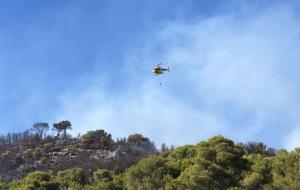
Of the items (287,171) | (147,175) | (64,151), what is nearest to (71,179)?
(147,175)

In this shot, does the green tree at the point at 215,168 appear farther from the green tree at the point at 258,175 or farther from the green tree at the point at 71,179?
the green tree at the point at 71,179

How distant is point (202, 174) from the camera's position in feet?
135

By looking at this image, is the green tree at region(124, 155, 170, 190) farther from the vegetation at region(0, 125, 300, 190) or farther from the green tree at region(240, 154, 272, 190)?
the green tree at region(240, 154, 272, 190)

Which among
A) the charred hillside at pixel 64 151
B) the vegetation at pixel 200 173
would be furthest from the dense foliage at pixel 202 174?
the charred hillside at pixel 64 151

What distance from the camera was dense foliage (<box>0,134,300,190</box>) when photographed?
4069 centimetres

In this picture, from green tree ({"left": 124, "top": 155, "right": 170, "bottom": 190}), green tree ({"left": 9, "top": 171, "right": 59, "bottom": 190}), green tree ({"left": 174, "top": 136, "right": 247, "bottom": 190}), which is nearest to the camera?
green tree ({"left": 174, "top": 136, "right": 247, "bottom": 190})

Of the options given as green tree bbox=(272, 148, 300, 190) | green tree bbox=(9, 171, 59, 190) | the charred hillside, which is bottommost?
green tree bbox=(272, 148, 300, 190)

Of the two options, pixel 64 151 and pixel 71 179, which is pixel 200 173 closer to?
pixel 71 179

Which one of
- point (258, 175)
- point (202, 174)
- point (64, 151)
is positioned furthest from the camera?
point (64, 151)

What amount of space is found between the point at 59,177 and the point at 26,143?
81.5 m

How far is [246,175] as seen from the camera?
41.8m

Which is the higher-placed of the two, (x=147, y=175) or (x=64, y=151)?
(x=64, y=151)

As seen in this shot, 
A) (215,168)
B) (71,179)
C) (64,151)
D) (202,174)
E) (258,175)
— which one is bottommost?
(258,175)

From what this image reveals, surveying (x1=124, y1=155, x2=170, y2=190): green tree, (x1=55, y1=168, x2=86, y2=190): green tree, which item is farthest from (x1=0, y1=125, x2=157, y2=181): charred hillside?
(x1=124, y1=155, x2=170, y2=190): green tree
